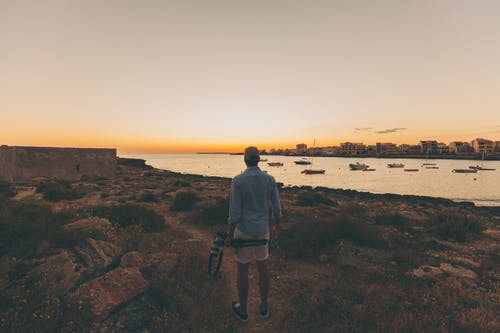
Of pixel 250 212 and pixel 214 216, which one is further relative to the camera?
pixel 214 216

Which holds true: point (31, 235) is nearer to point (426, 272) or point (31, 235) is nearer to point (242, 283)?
point (242, 283)

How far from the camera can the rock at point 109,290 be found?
4.02 metres

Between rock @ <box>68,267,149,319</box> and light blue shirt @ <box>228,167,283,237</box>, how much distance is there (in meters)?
2.33

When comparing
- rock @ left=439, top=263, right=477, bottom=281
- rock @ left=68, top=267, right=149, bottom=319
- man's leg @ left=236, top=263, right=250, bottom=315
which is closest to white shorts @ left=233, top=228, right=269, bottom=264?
man's leg @ left=236, top=263, right=250, bottom=315

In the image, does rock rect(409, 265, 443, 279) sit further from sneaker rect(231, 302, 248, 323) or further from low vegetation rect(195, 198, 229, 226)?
low vegetation rect(195, 198, 229, 226)

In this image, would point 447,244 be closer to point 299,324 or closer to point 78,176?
point 299,324

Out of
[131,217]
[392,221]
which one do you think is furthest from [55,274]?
[392,221]

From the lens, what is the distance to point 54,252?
194 inches

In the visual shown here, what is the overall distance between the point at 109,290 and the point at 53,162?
25.9 m

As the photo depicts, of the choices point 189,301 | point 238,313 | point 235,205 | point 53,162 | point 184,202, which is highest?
point 53,162

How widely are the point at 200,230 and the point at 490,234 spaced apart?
1247 cm

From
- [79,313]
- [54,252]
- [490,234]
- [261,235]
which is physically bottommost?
[490,234]

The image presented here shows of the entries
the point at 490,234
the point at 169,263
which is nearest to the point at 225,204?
the point at 169,263

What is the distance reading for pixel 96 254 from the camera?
5031 millimetres
